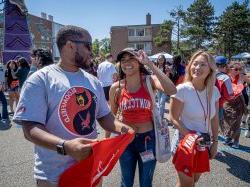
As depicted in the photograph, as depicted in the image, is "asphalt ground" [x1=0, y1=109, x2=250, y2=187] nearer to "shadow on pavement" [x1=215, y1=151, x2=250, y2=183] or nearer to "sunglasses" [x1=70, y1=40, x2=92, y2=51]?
"shadow on pavement" [x1=215, y1=151, x2=250, y2=183]

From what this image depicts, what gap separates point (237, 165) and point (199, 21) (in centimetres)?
4457

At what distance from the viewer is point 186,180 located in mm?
2908

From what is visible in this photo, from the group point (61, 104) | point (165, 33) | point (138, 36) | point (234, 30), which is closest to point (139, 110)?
point (61, 104)

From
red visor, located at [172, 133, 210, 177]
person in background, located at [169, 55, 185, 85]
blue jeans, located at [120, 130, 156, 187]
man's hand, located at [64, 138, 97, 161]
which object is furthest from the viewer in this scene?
person in background, located at [169, 55, 185, 85]

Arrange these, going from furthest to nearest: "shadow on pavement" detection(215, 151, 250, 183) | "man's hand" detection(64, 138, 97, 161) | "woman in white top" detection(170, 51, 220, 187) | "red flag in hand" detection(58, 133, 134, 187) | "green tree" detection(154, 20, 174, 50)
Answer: "green tree" detection(154, 20, 174, 50) → "shadow on pavement" detection(215, 151, 250, 183) → "woman in white top" detection(170, 51, 220, 187) → "red flag in hand" detection(58, 133, 134, 187) → "man's hand" detection(64, 138, 97, 161)

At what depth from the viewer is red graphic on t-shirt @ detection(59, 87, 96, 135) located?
1.92 meters

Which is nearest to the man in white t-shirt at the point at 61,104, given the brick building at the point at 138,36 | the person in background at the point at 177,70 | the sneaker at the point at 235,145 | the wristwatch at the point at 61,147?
the wristwatch at the point at 61,147

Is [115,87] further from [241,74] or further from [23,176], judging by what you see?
[241,74]

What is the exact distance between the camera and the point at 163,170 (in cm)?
493

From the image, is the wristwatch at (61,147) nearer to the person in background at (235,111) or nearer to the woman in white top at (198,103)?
the woman in white top at (198,103)

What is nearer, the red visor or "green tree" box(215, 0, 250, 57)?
the red visor

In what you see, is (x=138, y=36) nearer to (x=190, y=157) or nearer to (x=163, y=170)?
(x=163, y=170)

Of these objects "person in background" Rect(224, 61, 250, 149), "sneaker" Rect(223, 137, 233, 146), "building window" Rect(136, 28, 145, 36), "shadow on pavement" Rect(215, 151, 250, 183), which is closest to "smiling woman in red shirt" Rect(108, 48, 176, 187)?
"shadow on pavement" Rect(215, 151, 250, 183)

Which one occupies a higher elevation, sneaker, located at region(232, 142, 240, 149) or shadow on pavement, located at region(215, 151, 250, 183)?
sneaker, located at region(232, 142, 240, 149)
